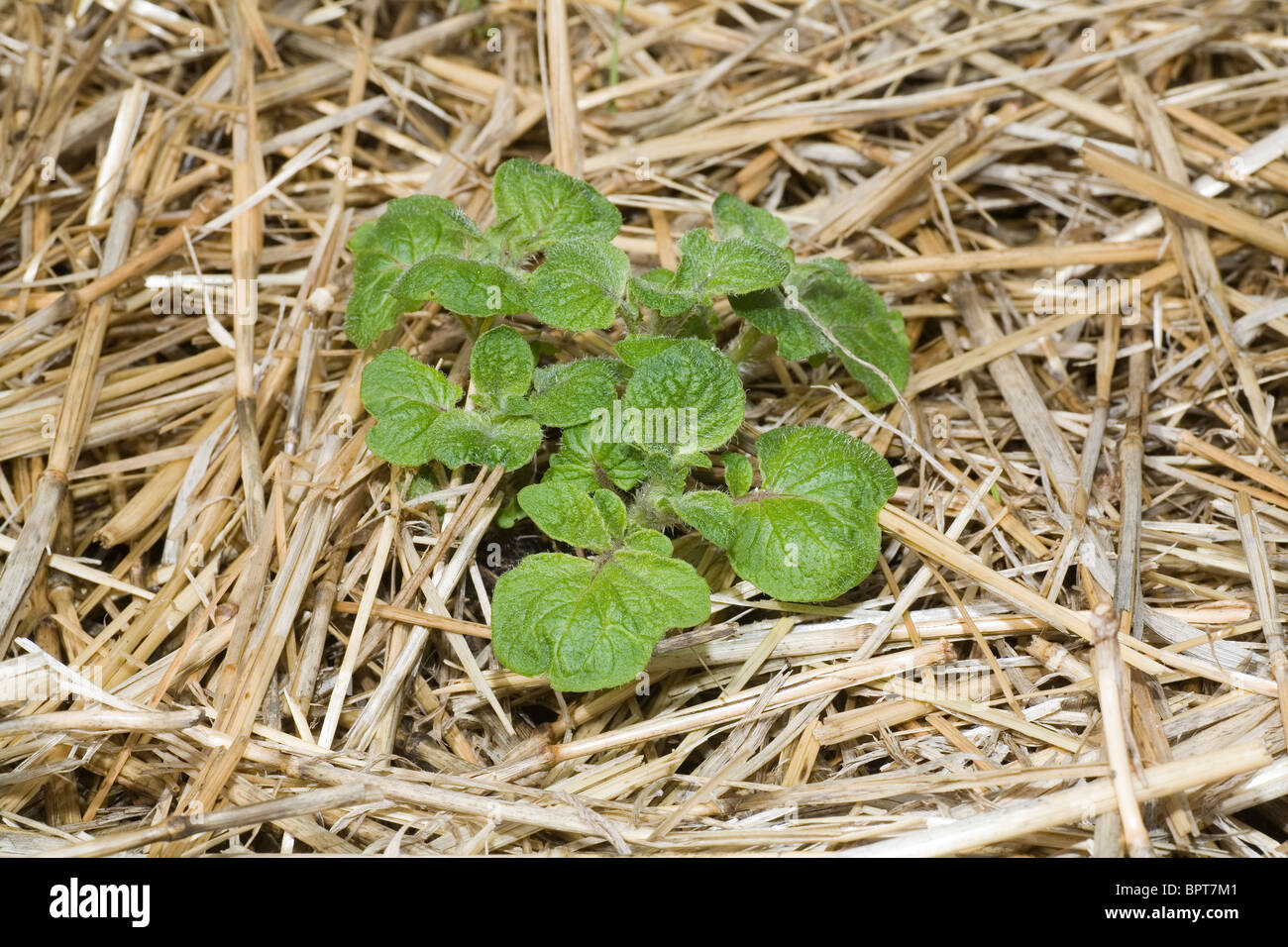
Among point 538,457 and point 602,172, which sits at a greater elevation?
point 602,172

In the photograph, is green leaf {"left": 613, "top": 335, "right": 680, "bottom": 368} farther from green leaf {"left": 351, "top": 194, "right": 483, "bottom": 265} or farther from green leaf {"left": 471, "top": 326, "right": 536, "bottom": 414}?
green leaf {"left": 351, "top": 194, "right": 483, "bottom": 265}

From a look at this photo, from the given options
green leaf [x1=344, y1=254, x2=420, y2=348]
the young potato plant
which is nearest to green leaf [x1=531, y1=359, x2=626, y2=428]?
the young potato plant

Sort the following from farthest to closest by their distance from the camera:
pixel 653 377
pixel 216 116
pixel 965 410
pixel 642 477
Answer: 1. pixel 216 116
2. pixel 965 410
3. pixel 642 477
4. pixel 653 377

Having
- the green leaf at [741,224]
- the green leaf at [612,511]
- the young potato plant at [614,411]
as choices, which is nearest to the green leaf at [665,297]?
the young potato plant at [614,411]

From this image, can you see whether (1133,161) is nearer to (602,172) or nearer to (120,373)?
(602,172)
